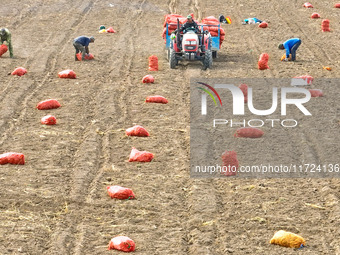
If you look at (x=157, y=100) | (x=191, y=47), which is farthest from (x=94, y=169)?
(x=191, y=47)

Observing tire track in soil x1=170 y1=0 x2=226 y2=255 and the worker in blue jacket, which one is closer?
tire track in soil x1=170 y1=0 x2=226 y2=255

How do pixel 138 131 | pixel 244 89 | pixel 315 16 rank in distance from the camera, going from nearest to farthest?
1. pixel 138 131
2. pixel 244 89
3. pixel 315 16

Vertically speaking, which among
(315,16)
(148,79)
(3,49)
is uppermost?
(148,79)

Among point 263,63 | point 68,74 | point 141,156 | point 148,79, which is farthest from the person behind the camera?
point 263,63

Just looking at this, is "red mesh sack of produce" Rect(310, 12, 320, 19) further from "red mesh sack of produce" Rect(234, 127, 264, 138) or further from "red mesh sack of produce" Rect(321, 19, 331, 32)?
"red mesh sack of produce" Rect(234, 127, 264, 138)

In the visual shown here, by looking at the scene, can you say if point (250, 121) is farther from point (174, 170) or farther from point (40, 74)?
point (40, 74)

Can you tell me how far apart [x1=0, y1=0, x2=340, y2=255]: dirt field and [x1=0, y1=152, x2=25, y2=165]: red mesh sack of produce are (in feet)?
0.53

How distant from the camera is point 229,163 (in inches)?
486

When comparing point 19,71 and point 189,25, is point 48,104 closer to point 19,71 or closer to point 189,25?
point 19,71

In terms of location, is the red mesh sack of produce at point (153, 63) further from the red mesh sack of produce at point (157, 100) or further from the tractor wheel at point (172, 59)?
the red mesh sack of produce at point (157, 100)

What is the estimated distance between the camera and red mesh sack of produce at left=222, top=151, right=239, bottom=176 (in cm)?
1211

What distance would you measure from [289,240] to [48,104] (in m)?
8.50

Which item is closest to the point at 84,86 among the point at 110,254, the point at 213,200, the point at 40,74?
the point at 40,74

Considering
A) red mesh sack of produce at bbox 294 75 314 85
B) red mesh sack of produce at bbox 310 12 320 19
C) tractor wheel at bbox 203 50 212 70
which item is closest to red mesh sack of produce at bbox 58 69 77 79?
tractor wheel at bbox 203 50 212 70
